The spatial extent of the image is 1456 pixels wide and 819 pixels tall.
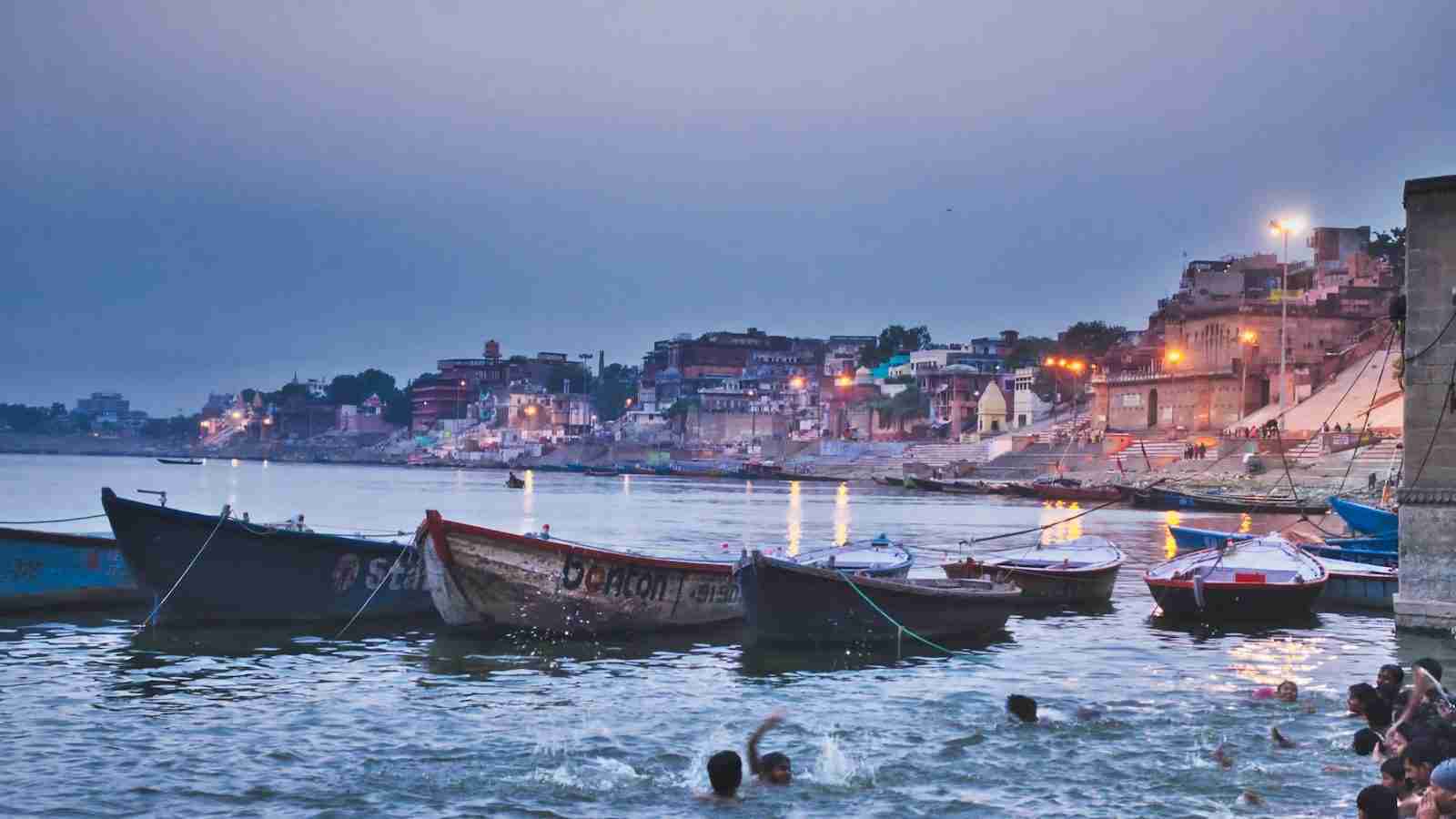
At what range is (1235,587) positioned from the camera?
23.8m

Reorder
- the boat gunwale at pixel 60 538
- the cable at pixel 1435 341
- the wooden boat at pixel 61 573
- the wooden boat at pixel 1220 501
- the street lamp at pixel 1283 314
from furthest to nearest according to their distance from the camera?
the street lamp at pixel 1283 314, the wooden boat at pixel 1220 501, the wooden boat at pixel 61 573, the boat gunwale at pixel 60 538, the cable at pixel 1435 341

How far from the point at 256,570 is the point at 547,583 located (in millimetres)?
4454

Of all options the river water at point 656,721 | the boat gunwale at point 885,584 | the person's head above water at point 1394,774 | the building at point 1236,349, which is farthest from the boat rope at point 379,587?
the building at point 1236,349

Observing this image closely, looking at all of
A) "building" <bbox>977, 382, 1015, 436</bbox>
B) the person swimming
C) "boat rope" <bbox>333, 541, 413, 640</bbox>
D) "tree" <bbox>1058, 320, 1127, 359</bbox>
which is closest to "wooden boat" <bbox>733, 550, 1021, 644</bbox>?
"boat rope" <bbox>333, 541, 413, 640</bbox>

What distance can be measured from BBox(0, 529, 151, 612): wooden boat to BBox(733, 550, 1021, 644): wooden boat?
1046cm

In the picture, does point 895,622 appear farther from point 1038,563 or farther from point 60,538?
point 60,538

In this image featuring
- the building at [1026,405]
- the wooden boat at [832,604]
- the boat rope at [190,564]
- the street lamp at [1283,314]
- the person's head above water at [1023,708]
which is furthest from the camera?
the building at [1026,405]

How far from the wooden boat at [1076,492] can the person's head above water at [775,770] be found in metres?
69.7

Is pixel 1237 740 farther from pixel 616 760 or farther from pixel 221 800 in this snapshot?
pixel 221 800

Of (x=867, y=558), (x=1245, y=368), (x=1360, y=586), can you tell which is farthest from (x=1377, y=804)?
(x=1245, y=368)

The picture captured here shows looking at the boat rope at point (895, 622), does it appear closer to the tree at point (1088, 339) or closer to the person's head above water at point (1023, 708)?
the person's head above water at point (1023, 708)

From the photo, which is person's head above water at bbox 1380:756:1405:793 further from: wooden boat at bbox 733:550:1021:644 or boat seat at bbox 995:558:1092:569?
boat seat at bbox 995:558:1092:569

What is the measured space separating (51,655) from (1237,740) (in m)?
15.0

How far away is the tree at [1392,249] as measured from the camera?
10950 centimetres
